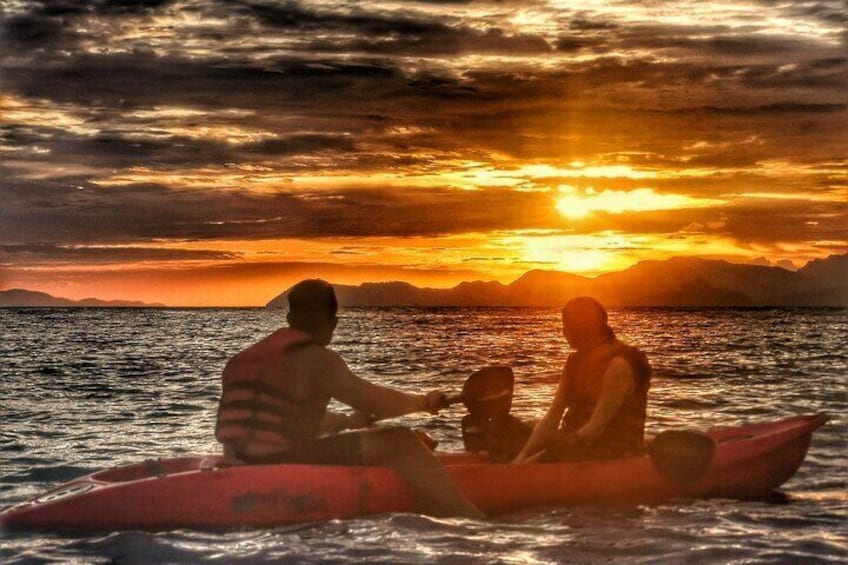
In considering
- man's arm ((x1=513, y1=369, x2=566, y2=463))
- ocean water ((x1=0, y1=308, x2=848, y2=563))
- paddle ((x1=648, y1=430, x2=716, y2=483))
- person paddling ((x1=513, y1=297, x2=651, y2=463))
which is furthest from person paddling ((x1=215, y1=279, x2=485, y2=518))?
paddle ((x1=648, y1=430, x2=716, y2=483))

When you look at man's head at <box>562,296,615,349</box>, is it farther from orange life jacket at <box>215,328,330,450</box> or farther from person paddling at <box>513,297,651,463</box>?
orange life jacket at <box>215,328,330,450</box>

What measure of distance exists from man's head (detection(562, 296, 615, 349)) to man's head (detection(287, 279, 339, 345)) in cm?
207

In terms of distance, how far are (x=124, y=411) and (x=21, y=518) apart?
1031 cm

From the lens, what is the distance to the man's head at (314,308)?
7.14 metres

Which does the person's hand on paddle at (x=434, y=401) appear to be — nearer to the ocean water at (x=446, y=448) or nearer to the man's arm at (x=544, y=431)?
the ocean water at (x=446, y=448)

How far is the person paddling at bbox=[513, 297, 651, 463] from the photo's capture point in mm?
8164

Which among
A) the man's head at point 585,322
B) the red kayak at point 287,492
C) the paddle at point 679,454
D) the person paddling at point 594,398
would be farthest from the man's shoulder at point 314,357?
the paddle at point 679,454

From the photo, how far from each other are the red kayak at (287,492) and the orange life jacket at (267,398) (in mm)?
254

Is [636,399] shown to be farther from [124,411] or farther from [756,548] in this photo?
[124,411]

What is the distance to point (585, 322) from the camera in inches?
323

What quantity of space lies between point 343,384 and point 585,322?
218 cm

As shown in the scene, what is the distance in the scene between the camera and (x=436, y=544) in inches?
277

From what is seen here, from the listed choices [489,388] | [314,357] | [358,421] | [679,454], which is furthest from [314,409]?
[679,454]

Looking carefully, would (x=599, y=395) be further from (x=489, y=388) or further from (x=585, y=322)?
(x=489, y=388)
